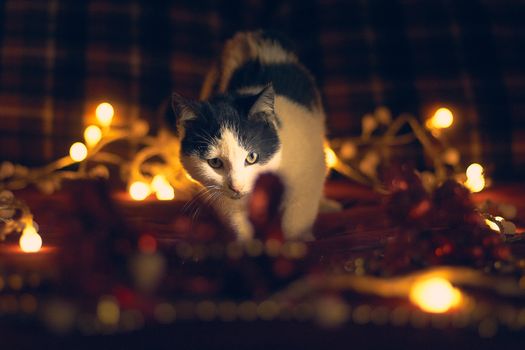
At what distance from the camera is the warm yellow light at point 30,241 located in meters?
0.90

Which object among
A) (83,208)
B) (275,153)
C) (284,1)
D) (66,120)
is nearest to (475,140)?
(284,1)

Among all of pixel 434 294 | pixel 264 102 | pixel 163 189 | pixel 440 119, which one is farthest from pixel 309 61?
pixel 434 294

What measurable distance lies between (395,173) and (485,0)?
117cm

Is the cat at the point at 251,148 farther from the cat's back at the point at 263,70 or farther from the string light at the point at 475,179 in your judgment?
the string light at the point at 475,179

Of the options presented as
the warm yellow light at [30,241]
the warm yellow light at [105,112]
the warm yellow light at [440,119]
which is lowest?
the warm yellow light at [30,241]

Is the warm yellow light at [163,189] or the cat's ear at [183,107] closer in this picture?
the cat's ear at [183,107]

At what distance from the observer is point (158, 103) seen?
1.67 metres

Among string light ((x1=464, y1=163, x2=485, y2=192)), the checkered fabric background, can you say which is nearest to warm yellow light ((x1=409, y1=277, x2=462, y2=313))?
string light ((x1=464, y1=163, x2=485, y2=192))

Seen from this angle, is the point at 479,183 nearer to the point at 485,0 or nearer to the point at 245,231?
the point at 245,231

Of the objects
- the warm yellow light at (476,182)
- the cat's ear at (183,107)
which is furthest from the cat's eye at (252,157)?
the warm yellow light at (476,182)

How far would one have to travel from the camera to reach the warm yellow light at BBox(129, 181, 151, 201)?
1.39 meters

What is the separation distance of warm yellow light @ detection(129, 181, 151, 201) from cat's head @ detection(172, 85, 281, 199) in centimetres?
33

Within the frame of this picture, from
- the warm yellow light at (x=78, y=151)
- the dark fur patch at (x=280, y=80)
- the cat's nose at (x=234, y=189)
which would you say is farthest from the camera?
the warm yellow light at (x=78, y=151)

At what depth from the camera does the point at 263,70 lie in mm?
1267
